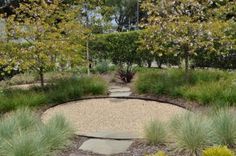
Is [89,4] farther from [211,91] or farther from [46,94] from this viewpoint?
[211,91]

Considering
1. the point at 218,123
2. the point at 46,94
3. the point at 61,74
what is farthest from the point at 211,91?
the point at 61,74

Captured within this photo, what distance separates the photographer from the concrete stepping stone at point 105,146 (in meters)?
5.66

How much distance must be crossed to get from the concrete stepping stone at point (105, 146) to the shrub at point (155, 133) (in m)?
0.35

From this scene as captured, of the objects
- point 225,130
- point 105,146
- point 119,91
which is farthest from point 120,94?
point 225,130

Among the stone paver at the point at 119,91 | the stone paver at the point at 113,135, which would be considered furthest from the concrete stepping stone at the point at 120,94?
the stone paver at the point at 113,135

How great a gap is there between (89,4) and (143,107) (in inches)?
223

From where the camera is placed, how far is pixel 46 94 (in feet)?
30.0

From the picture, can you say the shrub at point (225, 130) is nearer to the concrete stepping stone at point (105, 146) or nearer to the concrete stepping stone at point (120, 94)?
the concrete stepping stone at point (105, 146)

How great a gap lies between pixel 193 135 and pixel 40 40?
568 cm

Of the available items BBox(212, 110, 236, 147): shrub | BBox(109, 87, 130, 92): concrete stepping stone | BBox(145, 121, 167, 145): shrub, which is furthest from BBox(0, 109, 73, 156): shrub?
BBox(109, 87, 130, 92): concrete stepping stone

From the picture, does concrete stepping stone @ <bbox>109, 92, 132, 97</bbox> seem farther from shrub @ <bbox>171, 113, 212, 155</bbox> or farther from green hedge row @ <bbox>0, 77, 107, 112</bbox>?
shrub @ <bbox>171, 113, 212, 155</bbox>

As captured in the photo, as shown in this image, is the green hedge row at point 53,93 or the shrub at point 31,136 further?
the green hedge row at point 53,93

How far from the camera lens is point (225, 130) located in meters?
5.23

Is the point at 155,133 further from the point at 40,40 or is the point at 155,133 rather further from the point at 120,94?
the point at 40,40
